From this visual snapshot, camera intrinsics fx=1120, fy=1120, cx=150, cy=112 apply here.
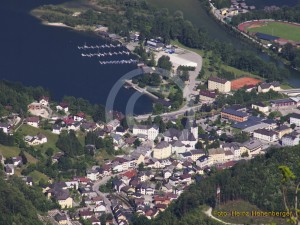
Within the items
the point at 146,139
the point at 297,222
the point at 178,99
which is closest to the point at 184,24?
the point at 178,99

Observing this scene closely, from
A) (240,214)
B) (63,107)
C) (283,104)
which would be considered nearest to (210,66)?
(283,104)

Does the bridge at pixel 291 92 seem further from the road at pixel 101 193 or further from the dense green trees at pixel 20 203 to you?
the dense green trees at pixel 20 203

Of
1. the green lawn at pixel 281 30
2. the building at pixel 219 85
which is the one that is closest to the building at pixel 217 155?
the building at pixel 219 85

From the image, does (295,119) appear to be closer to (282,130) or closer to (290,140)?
(282,130)

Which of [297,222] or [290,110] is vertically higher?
[297,222]

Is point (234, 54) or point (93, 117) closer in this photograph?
point (93, 117)

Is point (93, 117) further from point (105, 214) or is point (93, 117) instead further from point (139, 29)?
point (139, 29)
